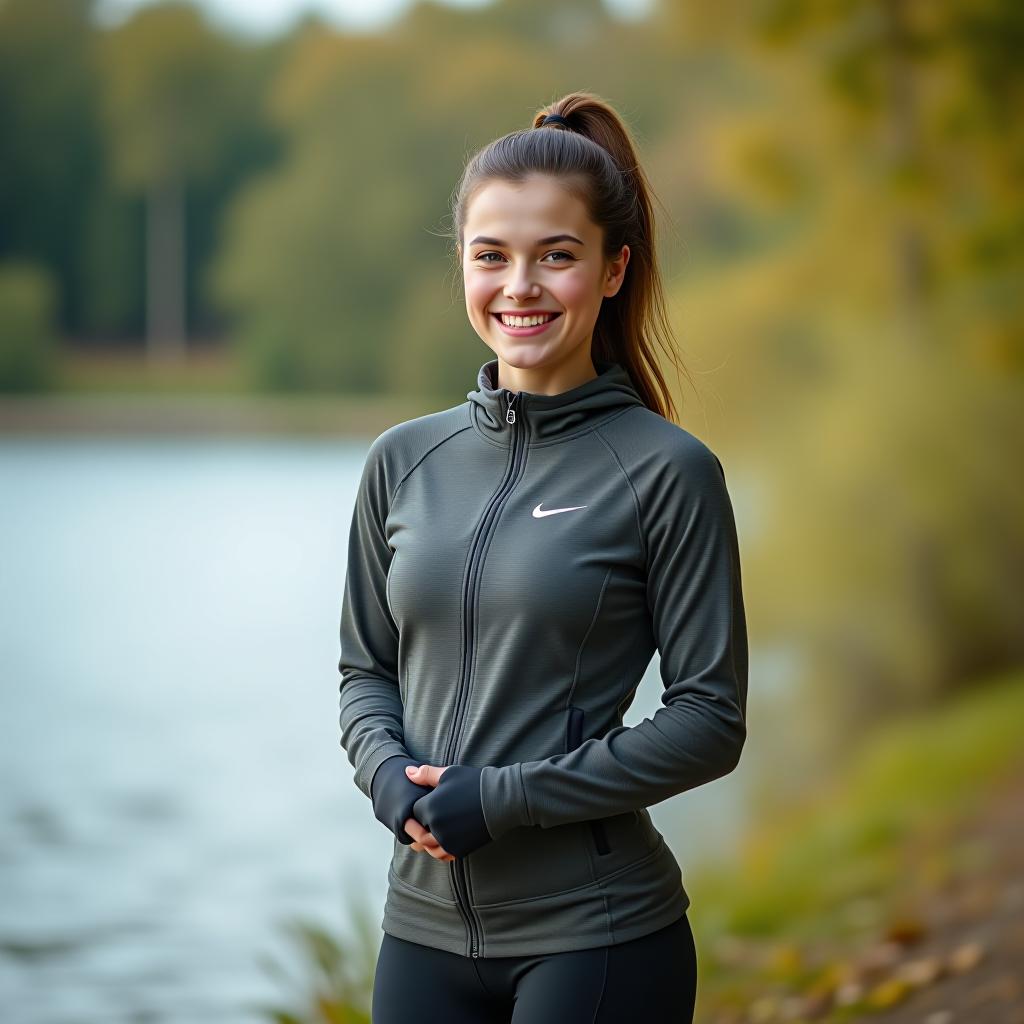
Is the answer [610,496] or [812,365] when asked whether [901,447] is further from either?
[610,496]

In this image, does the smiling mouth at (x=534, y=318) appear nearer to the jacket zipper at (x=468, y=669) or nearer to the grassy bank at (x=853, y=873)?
the jacket zipper at (x=468, y=669)

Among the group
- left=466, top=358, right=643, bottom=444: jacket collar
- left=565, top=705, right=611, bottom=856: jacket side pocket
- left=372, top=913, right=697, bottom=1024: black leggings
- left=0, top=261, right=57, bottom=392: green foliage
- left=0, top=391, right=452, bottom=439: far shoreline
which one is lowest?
left=372, top=913, right=697, bottom=1024: black leggings

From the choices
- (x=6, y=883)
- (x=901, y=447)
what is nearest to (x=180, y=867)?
(x=6, y=883)

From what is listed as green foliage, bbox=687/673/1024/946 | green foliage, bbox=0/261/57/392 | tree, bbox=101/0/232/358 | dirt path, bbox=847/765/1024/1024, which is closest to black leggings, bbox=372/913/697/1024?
dirt path, bbox=847/765/1024/1024

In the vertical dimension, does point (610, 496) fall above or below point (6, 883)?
below

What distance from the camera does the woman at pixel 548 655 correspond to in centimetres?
149

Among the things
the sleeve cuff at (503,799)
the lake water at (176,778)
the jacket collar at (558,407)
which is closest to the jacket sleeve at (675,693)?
the sleeve cuff at (503,799)

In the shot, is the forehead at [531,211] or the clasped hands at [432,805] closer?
the clasped hands at [432,805]

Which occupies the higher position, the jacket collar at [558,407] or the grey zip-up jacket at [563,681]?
the jacket collar at [558,407]

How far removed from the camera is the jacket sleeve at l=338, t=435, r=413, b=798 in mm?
1673

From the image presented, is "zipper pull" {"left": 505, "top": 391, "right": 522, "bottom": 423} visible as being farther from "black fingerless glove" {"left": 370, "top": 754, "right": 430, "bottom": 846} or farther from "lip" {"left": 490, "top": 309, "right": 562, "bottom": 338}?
"black fingerless glove" {"left": 370, "top": 754, "right": 430, "bottom": 846}

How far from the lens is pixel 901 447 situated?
8992 millimetres

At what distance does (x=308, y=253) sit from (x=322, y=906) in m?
26.6

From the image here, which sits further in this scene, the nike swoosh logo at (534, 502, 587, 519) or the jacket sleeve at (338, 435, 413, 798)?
the jacket sleeve at (338, 435, 413, 798)
